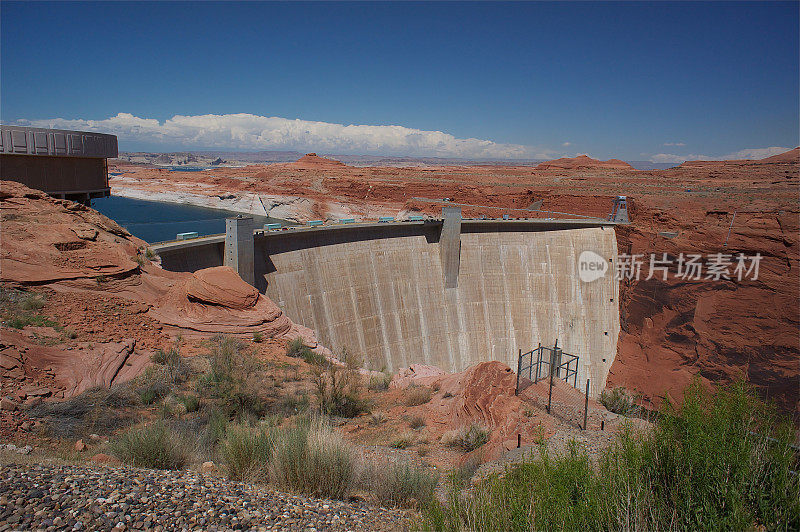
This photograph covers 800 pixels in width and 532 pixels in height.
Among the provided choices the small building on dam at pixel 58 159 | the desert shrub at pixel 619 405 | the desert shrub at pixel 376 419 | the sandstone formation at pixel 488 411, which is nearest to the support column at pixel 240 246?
the small building on dam at pixel 58 159

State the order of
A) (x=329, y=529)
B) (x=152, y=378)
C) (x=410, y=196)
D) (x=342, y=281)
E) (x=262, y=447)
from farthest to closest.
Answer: (x=410, y=196), (x=342, y=281), (x=152, y=378), (x=262, y=447), (x=329, y=529)

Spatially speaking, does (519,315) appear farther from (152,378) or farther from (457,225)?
(152,378)

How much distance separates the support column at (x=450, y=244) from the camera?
24.2m

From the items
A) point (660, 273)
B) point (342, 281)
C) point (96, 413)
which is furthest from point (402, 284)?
point (96, 413)

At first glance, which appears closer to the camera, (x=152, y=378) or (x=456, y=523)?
(x=456, y=523)

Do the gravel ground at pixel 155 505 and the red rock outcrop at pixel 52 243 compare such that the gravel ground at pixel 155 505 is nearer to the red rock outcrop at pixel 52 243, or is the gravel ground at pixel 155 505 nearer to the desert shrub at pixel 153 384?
the desert shrub at pixel 153 384

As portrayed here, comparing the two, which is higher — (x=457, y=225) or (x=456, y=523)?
(x=457, y=225)

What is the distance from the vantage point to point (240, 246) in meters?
16.6

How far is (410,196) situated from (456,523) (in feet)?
137

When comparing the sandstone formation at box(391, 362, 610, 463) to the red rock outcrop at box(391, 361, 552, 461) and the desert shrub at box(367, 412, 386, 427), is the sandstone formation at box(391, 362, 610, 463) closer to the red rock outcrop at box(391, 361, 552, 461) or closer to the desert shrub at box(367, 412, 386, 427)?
the red rock outcrop at box(391, 361, 552, 461)

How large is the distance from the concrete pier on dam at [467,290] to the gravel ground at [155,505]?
605 inches

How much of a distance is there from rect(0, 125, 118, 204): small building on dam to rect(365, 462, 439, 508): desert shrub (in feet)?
43.2

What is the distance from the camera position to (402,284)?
22953mm

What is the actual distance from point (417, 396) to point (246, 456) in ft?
19.3
